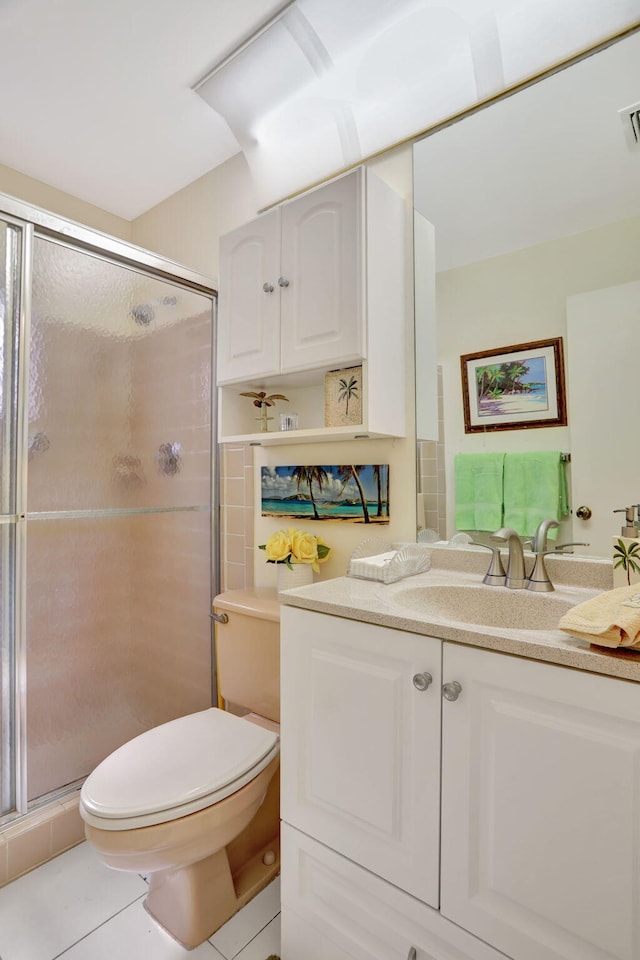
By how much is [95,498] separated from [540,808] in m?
1.53

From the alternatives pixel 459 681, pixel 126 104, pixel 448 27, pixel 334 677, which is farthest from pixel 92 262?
pixel 459 681

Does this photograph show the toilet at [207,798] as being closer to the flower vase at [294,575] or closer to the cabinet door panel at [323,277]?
the flower vase at [294,575]

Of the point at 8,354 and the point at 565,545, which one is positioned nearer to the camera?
the point at 565,545

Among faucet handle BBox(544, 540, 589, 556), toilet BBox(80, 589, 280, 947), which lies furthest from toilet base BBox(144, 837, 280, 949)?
faucet handle BBox(544, 540, 589, 556)

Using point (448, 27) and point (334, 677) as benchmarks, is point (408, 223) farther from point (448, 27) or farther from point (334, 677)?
point (334, 677)

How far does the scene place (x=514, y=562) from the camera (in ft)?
3.96

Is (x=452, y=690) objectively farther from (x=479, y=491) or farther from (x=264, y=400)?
(x=264, y=400)

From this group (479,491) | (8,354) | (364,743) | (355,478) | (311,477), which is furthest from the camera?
(311,477)

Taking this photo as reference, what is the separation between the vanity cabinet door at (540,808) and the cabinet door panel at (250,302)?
1107 millimetres

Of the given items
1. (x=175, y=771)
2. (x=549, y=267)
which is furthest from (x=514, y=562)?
(x=175, y=771)

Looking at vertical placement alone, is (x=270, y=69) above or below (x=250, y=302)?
above

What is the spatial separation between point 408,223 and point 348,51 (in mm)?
506

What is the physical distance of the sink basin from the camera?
1110 millimetres

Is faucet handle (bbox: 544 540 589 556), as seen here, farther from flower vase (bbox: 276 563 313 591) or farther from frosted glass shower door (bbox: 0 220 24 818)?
frosted glass shower door (bbox: 0 220 24 818)
